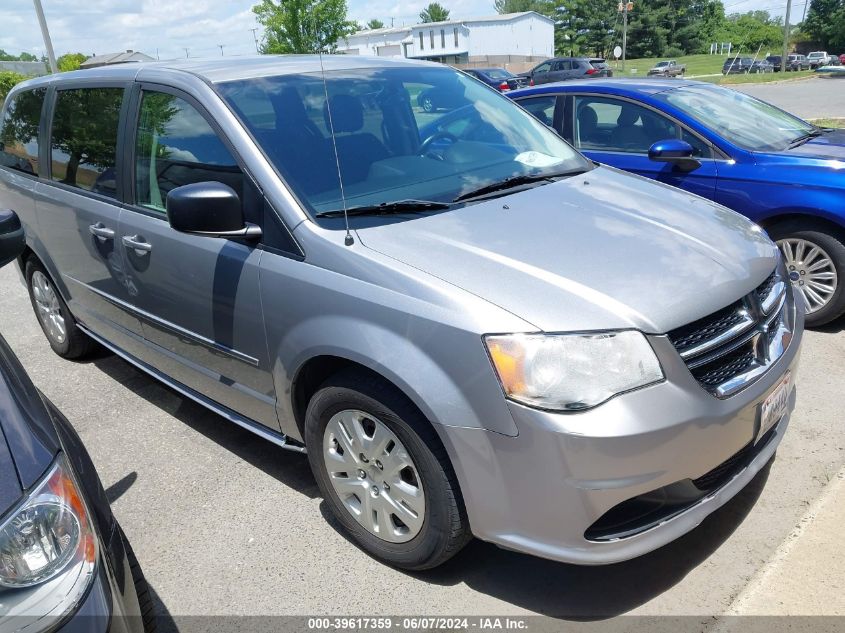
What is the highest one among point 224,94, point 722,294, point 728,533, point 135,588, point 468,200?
point 224,94

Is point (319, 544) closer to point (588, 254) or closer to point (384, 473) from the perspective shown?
point (384, 473)

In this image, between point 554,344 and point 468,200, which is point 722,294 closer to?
point 554,344

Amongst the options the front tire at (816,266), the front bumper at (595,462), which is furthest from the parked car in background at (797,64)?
the front bumper at (595,462)

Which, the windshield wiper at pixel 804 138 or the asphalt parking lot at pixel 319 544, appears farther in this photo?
the windshield wiper at pixel 804 138

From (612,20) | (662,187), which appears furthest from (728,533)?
(612,20)

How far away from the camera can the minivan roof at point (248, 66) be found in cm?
313

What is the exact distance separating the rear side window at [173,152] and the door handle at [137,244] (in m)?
0.17

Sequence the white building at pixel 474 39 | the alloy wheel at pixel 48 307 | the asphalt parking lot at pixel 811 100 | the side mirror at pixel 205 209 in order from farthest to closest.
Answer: the white building at pixel 474 39 < the asphalt parking lot at pixel 811 100 < the alloy wheel at pixel 48 307 < the side mirror at pixel 205 209

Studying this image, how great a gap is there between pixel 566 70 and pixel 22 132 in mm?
31310

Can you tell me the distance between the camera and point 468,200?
282 centimetres

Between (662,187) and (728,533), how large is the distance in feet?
5.26

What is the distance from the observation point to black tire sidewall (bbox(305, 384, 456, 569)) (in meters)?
2.25

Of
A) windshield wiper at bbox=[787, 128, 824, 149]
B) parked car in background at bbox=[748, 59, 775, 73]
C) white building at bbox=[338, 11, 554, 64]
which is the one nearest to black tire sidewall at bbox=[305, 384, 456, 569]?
windshield wiper at bbox=[787, 128, 824, 149]

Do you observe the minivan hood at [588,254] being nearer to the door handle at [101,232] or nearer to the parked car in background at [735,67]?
the door handle at [101,232]
